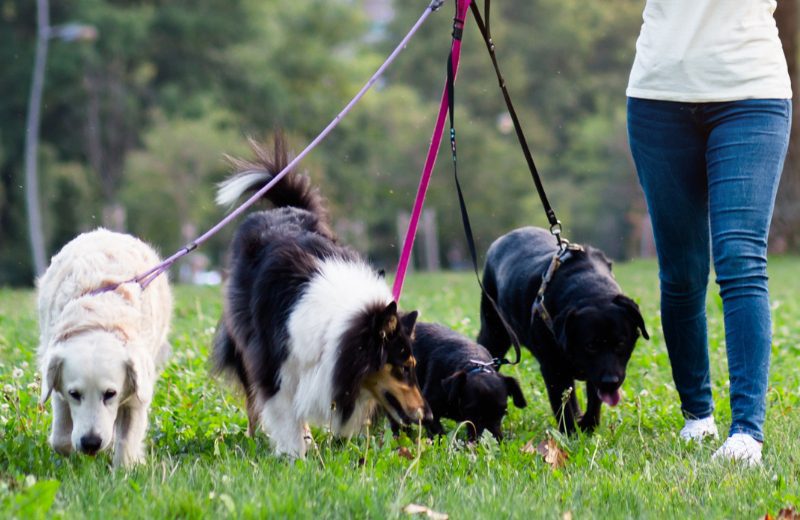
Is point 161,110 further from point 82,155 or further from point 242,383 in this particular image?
point 242,383

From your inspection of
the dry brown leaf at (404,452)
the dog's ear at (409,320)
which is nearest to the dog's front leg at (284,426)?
the dry brown leaf at (404,452)

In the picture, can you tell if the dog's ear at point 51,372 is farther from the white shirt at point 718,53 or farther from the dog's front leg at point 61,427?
the white shirt at point 718,53

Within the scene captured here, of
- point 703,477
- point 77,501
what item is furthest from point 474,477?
point 77,501

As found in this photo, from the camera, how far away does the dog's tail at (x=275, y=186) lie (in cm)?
622

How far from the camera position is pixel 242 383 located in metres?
6.05

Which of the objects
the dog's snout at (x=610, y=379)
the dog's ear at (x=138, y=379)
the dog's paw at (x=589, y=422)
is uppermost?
the dog's ear at (x=138, y=379)

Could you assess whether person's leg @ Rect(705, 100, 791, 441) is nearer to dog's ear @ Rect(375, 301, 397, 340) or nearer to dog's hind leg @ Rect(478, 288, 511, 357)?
dog's ear @ Rect(375, 301, 397, 340)

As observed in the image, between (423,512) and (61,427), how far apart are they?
2072mm

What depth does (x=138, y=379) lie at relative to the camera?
193 inches

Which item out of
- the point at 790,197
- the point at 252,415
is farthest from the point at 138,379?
the point at 790,197

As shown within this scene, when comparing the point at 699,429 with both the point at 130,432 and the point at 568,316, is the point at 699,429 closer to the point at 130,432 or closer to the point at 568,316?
the point at 568,316

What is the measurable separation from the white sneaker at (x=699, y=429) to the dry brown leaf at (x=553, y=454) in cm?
70

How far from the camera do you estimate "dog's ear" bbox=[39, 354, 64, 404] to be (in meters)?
4.76

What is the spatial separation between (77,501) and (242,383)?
2.31 m
